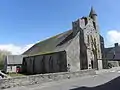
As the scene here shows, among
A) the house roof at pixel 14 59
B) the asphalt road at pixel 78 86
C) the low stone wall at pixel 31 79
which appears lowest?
the asphalt road at pixel 78 86

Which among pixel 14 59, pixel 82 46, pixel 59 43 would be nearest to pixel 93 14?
pixel 82 46

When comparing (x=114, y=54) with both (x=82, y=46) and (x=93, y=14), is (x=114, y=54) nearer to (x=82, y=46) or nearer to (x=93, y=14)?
(x=93, y=14)

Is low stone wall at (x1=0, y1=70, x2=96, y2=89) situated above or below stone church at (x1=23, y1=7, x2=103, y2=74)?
below

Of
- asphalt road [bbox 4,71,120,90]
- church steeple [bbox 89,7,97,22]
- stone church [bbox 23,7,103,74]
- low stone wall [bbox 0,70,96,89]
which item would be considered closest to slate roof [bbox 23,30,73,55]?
stone church [bbox 23,7,103,74]

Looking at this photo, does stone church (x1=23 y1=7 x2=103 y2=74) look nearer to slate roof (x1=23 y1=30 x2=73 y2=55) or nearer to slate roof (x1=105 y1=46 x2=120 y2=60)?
slate roof (x1=23 y1=30 x2=73 y2=55)

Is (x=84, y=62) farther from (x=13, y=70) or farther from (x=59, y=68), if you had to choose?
(x=13, y=70)

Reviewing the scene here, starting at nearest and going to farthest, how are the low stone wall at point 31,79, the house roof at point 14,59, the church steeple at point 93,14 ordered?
the low stone wall at point 31,79
the church steeple at point 93,14
the house roof at point 14,59

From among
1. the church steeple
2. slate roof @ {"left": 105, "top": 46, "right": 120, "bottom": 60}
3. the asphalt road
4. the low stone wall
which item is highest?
the church steeple

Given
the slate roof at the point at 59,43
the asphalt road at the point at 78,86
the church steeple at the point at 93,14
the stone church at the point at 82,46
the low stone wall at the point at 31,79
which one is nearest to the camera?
the asphalt road at the point at 78,86

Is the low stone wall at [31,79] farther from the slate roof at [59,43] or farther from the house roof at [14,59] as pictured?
the house roof at [14,59]

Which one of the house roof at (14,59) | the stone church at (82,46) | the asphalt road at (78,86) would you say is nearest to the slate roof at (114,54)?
the stone church at (82,46)

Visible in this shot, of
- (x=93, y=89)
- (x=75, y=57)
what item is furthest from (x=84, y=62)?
(x=93, y=89)

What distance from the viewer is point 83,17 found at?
44.8 m

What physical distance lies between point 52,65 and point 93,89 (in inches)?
980
